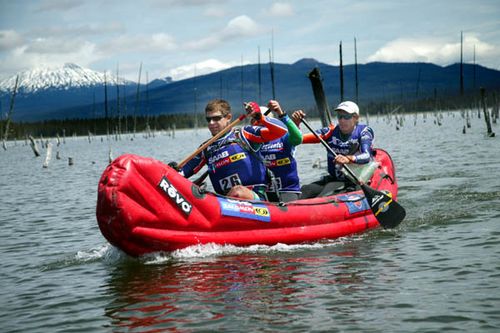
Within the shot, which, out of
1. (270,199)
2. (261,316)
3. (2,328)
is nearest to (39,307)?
(2,328)

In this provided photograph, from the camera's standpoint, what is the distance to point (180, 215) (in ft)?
29.3

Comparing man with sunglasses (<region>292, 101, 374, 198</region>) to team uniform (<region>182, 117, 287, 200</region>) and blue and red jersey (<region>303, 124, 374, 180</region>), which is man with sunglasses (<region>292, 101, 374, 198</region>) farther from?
team uniform (<region>182, 117, 287, 200</region>)

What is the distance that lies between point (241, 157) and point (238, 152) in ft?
0.28

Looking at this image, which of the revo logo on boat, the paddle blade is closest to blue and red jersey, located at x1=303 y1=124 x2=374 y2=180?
the paddle blade

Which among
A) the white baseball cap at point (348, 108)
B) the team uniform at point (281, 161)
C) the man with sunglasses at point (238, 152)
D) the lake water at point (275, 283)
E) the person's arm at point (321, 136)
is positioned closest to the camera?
the lake water at point (275, 283)

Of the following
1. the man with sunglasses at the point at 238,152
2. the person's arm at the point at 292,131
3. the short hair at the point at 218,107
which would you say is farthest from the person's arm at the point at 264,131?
the short hair at the point at 218,107

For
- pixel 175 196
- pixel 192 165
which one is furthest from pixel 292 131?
pixel 175 196

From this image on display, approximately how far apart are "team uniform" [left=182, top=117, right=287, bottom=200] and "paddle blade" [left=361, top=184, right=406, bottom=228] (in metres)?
2.00

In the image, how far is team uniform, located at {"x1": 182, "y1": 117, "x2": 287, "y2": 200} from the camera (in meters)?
9.83

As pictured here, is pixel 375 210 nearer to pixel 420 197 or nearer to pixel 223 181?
pixel 223 181

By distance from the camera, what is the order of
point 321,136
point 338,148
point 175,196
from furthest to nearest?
point 321,136
point 338,148
point 175,196

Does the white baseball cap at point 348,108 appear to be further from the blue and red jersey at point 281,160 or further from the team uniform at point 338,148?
the blue and red jersey at point 281,160

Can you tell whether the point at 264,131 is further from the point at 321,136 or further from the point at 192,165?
the point at 321,136

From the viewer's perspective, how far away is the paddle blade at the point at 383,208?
1102 cm
